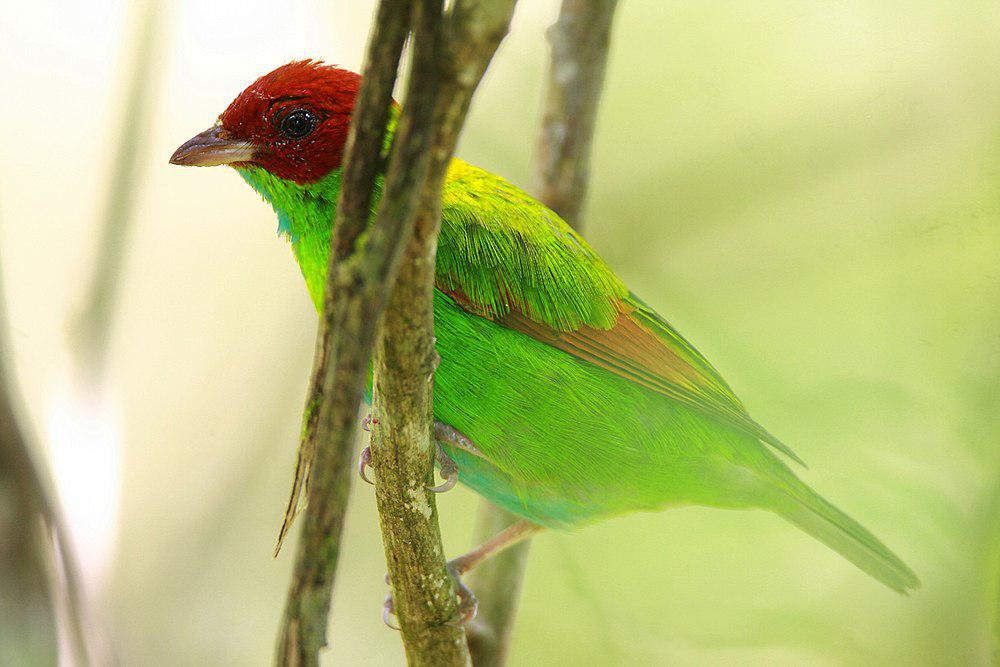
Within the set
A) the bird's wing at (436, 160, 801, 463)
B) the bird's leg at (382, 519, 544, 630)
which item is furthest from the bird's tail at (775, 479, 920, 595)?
the bird's leg at (382, 519, 544, 630)

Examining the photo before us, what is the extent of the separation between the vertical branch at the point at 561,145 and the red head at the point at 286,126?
2.62 ft

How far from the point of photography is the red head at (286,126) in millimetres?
2092

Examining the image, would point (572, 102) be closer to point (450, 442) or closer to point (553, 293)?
point (553, 293)

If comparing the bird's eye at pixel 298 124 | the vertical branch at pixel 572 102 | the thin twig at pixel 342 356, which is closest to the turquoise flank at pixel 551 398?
the bird's eye at pixel 298 124

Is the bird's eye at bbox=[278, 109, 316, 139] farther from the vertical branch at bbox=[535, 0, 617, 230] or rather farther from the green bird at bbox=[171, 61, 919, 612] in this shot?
the vertical branch at bbox=[535, 0, 617, 230]

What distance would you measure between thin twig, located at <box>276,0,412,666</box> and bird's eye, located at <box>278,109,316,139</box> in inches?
52.0

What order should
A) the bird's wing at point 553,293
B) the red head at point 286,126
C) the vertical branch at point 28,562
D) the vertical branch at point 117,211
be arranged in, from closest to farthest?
1. the bird's wing at point 553,293
2. the red head at point 286,126
3. the vertical branch at point 28,562
4. the vertical branch at point 117,211

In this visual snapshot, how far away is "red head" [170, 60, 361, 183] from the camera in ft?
6.86

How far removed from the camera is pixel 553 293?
82.2 inches

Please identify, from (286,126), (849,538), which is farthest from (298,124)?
(849,538)

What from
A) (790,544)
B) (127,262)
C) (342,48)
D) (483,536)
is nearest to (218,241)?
(127,262)

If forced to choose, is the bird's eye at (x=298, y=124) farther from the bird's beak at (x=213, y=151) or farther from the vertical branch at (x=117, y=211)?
the vertical branch at (x=117, y=211)

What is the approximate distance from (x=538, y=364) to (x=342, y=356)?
47.7 inches

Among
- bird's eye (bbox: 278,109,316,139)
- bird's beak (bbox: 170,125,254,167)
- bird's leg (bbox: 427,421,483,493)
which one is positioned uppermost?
bird's eye (bbox: 278,109,316,139)
